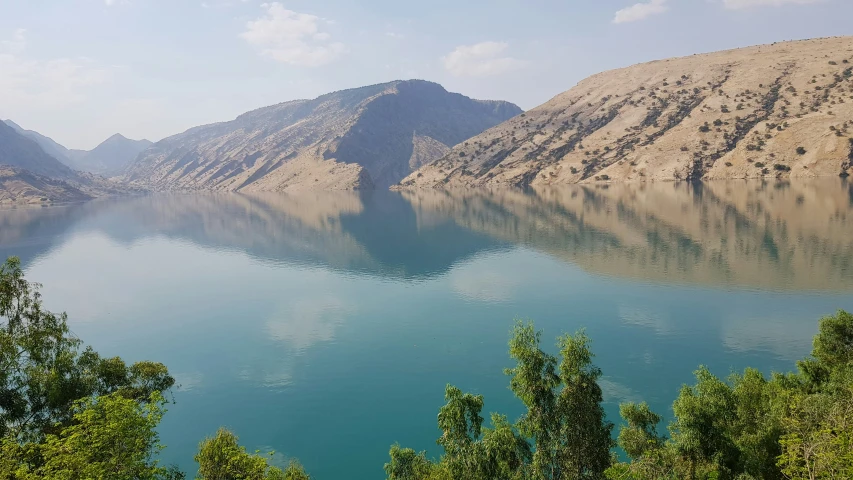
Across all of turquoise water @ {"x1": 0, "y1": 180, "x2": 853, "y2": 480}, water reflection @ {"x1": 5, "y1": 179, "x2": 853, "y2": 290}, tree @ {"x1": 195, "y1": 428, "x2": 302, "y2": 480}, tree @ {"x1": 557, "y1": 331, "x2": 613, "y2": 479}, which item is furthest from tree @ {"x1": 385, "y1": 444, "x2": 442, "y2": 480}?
water reflection @ {"x1": 5, "y1": 179, "x2": 853, "y2": 290}

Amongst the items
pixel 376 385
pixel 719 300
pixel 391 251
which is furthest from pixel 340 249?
pixel 719 300

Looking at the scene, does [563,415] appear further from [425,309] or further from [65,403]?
[425,309]

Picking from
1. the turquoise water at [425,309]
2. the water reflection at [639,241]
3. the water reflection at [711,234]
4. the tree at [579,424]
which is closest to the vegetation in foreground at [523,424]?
the tree at [579,424]

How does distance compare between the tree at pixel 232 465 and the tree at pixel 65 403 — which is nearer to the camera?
the tree at pixel 65 403

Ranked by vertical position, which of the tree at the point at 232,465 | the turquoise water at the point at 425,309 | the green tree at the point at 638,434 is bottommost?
the turquoise water at the point at 425,309

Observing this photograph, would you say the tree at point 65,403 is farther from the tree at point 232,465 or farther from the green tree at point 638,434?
the green tree at point 638,434

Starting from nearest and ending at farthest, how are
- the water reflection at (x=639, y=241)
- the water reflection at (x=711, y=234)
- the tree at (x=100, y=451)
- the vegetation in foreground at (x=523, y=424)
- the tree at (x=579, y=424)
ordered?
the tree at (x=100, y=451), the vegetation in foreground at (x=523, y=424), the tree at (x=579, y=424), the water reflection at (x=711, y=234), the water reflection at (x=639, y=241)

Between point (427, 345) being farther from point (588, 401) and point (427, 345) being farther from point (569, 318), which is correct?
point (588, 401)

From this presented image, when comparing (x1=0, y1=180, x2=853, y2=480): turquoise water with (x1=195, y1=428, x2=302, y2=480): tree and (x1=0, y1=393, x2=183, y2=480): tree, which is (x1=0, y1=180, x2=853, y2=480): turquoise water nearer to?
(x1=195, y1=428, x2=302, y2=480): tree
